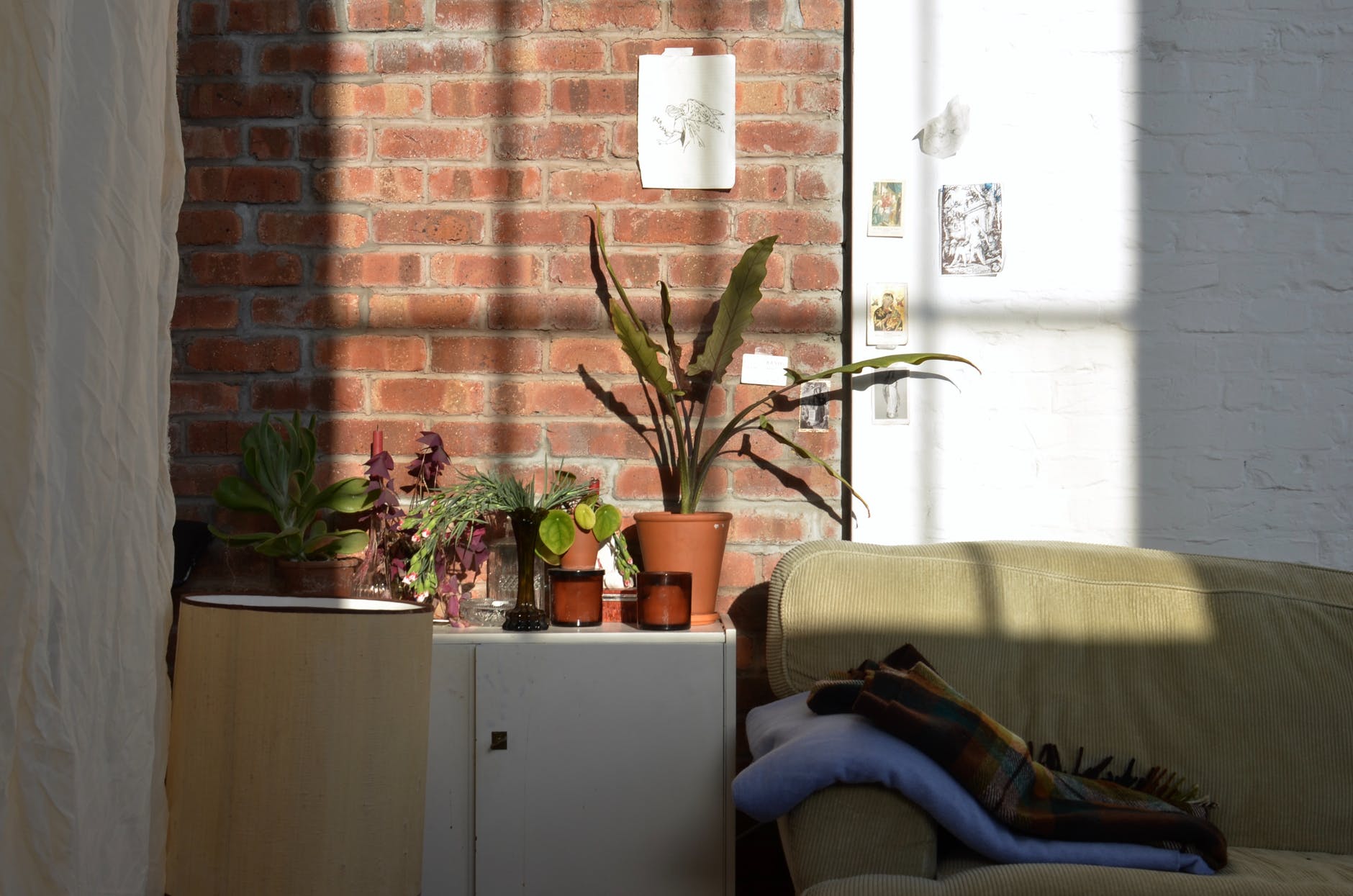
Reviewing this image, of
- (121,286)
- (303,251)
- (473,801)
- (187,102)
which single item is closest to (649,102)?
(303,251)

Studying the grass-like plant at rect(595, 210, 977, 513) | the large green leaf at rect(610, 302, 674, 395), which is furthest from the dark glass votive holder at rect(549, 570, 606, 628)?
the large green leaf at rect(610, 302, 674, 395)

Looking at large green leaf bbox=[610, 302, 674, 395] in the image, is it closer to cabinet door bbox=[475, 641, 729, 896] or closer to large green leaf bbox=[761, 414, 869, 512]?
large green leaf bbox=[761, 414, 869, 512]

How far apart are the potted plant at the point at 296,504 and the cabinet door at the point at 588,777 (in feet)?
1.50

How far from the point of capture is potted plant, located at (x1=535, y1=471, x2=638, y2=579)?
2.00 m

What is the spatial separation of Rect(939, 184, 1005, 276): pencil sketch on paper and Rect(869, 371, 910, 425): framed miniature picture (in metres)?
0.24

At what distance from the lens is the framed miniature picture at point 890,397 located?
2.26 m

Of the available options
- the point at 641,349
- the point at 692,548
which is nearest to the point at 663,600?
the point at 692,548

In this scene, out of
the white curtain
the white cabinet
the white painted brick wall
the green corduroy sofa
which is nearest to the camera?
the white curtain

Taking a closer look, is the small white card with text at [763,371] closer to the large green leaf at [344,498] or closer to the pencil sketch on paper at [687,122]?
the pencil sketch on paper at [687,122]

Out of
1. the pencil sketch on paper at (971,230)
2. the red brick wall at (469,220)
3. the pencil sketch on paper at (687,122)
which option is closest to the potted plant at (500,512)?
the red brick wall at (469,220)

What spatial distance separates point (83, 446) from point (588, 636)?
865mm

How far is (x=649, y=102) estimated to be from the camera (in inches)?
90.1

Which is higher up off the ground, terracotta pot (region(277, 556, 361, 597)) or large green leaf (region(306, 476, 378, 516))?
large green leaf (region(306, 476, 378, 516))

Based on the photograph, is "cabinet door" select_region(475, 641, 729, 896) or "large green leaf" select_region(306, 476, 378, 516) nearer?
"cabinet door" select_region(475, 641, 729, 896)
